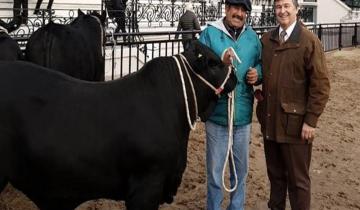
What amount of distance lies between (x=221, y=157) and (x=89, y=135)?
1.51 metres

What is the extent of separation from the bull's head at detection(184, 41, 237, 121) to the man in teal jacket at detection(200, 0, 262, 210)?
0.44 meters

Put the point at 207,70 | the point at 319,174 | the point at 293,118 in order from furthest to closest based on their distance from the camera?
the point at 319,174 → the point at 293,118 → the point at 207,70

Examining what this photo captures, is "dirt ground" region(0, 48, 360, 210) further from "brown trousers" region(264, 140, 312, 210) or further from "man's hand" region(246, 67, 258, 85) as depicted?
"man's hand" region(246, 67, 258, 85)

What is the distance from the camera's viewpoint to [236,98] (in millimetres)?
3871

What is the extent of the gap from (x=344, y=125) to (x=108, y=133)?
6.39 meters

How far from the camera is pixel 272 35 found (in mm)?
4016

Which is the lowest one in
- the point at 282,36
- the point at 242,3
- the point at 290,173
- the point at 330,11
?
the point at 290,173

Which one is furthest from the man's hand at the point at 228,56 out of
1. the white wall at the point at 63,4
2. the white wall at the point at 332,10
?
the white wall at the point at 332,10

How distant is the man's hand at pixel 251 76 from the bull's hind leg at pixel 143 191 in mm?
1268

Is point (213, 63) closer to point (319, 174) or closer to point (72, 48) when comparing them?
point (72, 48)

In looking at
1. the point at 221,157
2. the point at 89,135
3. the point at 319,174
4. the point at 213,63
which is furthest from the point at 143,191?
the point at 319,174

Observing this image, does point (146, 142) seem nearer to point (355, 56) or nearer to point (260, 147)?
point (260, 147)

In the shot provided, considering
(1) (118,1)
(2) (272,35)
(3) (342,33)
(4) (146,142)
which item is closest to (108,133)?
(4) (146,142)

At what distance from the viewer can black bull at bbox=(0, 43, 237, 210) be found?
2.74 metres
